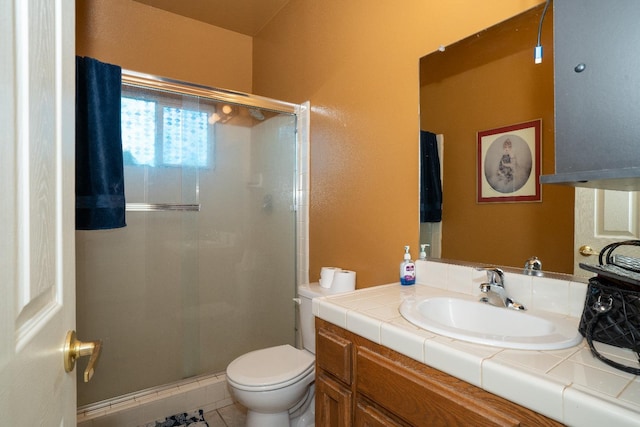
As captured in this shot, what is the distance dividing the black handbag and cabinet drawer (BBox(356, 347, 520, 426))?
0.90ft

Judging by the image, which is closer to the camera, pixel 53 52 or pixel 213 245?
pixel 53 52

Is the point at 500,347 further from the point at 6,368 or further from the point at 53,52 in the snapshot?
the point at 53,52

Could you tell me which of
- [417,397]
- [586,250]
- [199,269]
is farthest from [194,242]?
[586,250]

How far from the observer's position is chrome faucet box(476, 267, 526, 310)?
1071 mm

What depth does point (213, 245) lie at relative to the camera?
2268mm

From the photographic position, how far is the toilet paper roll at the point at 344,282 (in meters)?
1.73

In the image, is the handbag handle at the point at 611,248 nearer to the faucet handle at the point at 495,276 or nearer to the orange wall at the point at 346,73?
the faucet handle at the point at 495,276

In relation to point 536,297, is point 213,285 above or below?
below

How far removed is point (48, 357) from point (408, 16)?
1.67m

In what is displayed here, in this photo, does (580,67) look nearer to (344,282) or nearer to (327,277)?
(344,282)

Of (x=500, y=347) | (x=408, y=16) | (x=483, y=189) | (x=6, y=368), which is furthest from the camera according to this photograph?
(x=408, y=16)

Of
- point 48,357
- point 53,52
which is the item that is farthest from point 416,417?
point 53,52

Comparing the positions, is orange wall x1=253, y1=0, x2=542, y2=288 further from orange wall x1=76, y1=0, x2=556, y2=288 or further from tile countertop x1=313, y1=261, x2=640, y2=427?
tile countertop x1=313, y1=261, x2=640, y2=427

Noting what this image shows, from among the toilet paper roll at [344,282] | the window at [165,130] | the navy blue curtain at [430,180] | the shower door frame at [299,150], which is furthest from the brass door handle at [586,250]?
the window at [165,130]
